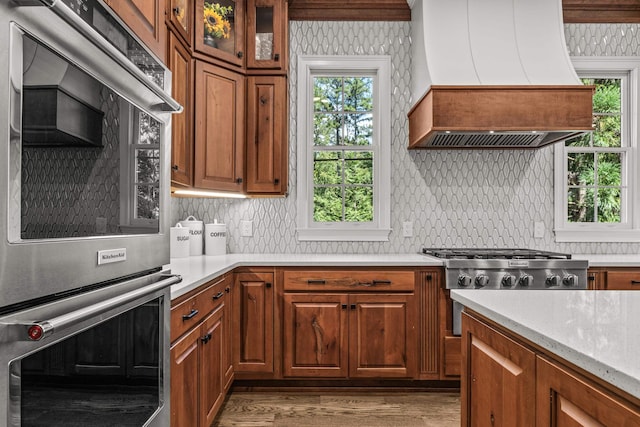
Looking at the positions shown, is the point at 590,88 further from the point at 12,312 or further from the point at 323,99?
the point at 12,312

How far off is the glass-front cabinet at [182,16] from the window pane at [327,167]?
1345 mm

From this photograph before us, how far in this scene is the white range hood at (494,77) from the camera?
9.50 ft

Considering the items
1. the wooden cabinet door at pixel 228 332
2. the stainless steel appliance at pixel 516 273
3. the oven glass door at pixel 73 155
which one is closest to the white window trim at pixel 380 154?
the stainless steel appliance at pixel 516 273

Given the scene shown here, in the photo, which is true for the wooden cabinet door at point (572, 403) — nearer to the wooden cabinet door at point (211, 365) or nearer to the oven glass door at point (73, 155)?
the oven glass door at point (73, 155)

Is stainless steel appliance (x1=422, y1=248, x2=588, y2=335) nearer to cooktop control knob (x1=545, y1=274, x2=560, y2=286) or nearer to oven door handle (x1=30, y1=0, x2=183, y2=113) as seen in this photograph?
cooktop control knob (x1=545, y1=274, x2=560, y2=286)

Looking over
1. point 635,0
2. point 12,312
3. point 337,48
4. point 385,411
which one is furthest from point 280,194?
point 635,0

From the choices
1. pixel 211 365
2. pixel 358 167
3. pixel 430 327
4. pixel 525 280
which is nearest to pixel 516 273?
pixel 525 280

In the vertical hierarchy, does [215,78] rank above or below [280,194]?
above

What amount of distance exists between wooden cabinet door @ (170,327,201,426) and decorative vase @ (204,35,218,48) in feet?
6.32

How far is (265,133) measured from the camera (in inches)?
127

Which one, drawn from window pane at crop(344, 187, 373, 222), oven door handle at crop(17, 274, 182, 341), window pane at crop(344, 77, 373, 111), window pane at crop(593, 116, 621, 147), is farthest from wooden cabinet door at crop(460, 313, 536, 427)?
window pane at crop(593, 116, 621, 147)

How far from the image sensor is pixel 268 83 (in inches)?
127

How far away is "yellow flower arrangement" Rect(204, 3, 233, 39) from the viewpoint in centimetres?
295

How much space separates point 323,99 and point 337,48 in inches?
16.4
